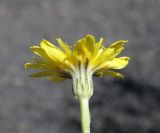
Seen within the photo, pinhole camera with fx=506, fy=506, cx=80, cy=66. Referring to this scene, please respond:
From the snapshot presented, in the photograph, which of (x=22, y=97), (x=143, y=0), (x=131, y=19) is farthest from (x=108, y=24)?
(x=22, y=97)

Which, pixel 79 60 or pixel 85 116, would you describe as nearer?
pixel 85 116

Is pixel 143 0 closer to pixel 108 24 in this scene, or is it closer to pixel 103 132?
pixel 108 24

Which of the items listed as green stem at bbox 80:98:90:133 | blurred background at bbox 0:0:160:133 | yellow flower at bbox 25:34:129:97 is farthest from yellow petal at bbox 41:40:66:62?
blurred background at bbox 0:0:160:133

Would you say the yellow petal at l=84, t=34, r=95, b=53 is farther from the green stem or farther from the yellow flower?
the green stem

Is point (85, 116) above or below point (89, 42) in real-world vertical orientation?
below

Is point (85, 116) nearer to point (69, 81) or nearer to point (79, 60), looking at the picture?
point (79, 60)

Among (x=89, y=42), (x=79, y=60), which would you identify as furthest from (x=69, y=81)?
(x=89, y=42)
